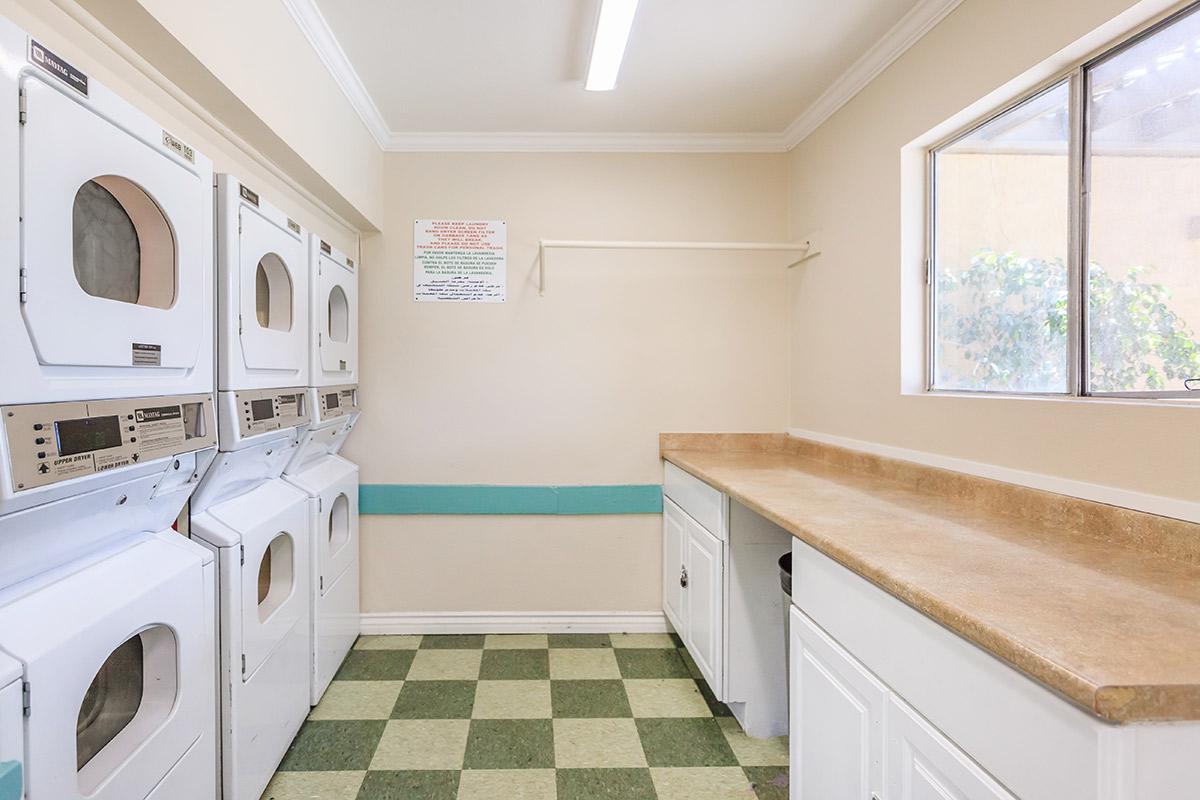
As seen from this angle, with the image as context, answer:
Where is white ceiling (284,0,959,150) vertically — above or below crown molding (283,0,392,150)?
above

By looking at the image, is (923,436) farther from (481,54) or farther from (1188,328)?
(481,54)

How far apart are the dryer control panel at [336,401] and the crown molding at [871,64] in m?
2.47

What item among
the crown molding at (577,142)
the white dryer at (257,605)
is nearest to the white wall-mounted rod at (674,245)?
the crown molding at (577,142)

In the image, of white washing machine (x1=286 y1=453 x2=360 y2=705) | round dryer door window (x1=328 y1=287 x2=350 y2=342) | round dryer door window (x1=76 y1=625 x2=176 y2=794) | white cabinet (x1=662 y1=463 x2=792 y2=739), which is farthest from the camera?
round dryer door window (x1=328 y1=287 x2=350 y2=342)

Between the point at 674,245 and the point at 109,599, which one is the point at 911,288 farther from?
the point at 109,599

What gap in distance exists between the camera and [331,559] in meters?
2.42

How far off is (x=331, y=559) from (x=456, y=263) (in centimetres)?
153

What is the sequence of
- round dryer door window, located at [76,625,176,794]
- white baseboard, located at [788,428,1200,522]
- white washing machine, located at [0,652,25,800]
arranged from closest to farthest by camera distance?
white washing machine, located at [0,652,25,800] < round dryer door window, located at [76,625,176,794] < white baseboard, located at [788,428,1200,522]

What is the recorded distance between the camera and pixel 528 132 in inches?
114

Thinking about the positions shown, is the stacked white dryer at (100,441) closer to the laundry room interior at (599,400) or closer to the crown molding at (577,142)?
the laundry room interior at (599,400)

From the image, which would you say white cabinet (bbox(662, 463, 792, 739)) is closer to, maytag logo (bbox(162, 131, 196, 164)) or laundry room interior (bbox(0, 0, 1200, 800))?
laundry room interior (bbox(0, 0, 1200, 800))

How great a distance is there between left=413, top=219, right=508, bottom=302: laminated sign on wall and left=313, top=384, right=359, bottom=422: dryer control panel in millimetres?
607

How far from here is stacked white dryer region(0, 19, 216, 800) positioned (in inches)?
34.8

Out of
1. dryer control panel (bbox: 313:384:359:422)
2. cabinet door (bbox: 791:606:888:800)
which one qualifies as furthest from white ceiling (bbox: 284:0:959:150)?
cabinet door (bbox: 791:606:888:800)
